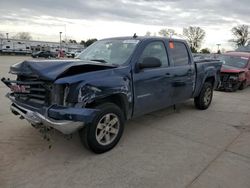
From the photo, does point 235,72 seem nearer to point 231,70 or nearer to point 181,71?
point 231,70

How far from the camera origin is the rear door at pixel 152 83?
168 inches

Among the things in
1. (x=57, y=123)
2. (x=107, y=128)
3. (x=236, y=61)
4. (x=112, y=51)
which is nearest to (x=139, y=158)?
(x=107, y=128)

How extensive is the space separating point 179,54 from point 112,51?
1709 millimetres

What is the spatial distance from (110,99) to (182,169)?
149 centimetres

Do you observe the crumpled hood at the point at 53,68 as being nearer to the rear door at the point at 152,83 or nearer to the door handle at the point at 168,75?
the rear door at the point at 152,83

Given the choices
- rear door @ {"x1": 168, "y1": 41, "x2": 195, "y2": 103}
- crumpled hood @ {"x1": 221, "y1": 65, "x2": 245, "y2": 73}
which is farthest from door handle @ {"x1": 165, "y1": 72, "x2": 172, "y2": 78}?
crumpled hood @ {"x1": 221, "y1": 65, "x2": 245, "y2": 73}

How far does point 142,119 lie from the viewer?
5641mm

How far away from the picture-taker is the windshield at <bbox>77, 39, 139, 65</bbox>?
4.35m

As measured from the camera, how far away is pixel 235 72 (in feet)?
33.5

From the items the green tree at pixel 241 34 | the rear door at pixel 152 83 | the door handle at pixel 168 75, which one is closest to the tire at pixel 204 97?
the rear door at pixel 152 83

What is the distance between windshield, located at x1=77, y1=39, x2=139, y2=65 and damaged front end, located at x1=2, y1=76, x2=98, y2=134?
1301mm

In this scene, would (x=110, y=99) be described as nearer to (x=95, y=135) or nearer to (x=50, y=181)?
(x=95, y=135)

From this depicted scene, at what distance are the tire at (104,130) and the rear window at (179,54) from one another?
6.84ft

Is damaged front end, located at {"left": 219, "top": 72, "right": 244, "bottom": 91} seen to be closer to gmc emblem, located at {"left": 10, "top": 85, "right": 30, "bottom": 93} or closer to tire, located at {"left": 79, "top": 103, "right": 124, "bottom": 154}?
tire, located at {"left": 79, "top": 103, "right": 124, "bottom": 154}
